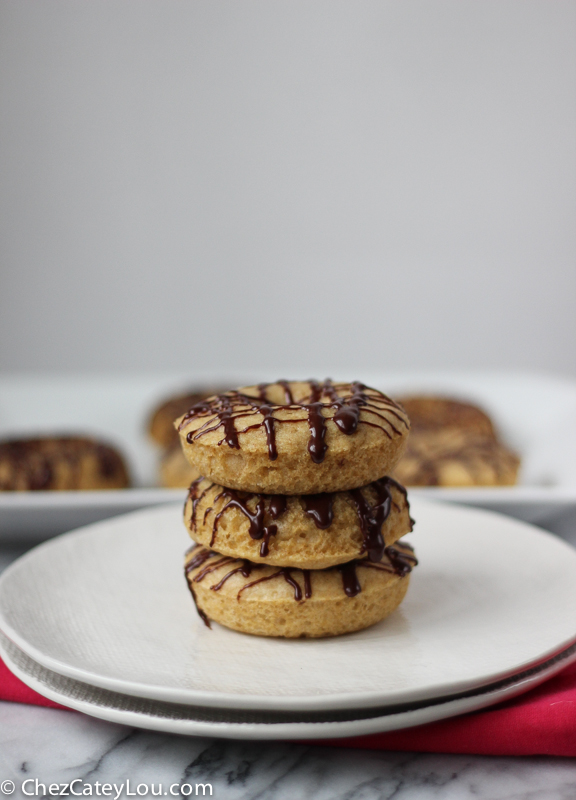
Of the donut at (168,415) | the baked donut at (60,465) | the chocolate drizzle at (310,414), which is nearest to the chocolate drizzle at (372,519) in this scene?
the chocolate drizzle at (310,414)

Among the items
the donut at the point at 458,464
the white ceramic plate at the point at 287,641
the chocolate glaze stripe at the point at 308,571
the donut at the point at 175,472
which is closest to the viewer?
the white ceramic plate at the point at 287,641

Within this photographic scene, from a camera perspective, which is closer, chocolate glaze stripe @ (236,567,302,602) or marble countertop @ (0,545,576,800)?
marble countertop @ (0,545,576,800)

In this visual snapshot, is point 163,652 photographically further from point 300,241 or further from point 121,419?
point 300,241

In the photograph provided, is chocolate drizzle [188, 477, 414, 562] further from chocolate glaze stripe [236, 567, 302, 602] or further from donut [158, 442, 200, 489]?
donut [158, 442, 200, 489]

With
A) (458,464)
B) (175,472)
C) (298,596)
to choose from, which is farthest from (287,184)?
(298,596)

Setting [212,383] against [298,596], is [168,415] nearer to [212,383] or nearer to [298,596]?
[212,383]

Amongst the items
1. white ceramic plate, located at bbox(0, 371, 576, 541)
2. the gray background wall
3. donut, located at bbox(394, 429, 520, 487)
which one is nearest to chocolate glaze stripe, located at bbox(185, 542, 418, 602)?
donut, located at bbox(394, 429, 520, 487)

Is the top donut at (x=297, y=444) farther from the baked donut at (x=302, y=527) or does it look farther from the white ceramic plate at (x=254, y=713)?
the white ceramic plate at (x=254, y=713)
